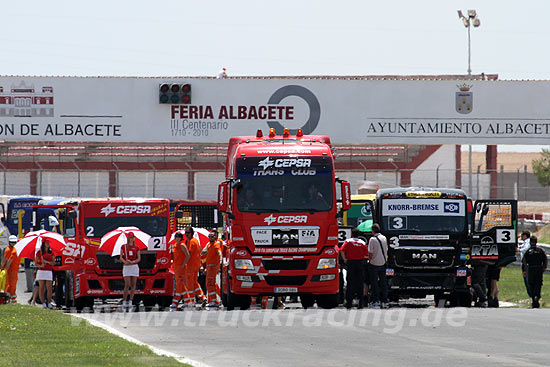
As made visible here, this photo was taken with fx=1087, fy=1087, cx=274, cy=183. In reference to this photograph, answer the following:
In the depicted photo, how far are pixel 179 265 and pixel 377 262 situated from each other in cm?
391

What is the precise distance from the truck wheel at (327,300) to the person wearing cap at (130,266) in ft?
12.0

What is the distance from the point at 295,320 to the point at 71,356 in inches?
204

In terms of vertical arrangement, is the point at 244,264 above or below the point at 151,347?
above

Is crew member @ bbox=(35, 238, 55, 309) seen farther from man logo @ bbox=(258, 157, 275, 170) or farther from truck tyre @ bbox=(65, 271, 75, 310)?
man logo @ bbox=(258, 157, 275, 170)

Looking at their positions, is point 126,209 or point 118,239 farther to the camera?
point 126,209

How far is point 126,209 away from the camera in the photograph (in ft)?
72.3

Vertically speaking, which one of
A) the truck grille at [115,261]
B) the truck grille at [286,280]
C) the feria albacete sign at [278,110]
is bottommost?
the truck grille at [286,280]

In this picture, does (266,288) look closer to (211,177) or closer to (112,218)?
(112,218)

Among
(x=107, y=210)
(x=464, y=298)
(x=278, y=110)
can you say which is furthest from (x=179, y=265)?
(x=278, y=110)

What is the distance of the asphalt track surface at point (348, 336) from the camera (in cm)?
1200

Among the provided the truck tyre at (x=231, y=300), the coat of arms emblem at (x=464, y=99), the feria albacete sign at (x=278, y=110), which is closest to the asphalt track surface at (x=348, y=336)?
the truck tyre at (x=231, y=300)

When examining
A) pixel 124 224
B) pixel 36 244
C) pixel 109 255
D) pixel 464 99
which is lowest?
pixel 109 255

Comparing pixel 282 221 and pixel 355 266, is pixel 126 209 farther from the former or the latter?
pixel 355 266

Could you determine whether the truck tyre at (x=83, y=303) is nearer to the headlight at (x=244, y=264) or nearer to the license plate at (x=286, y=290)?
the headlight at (x=244, y=264)
